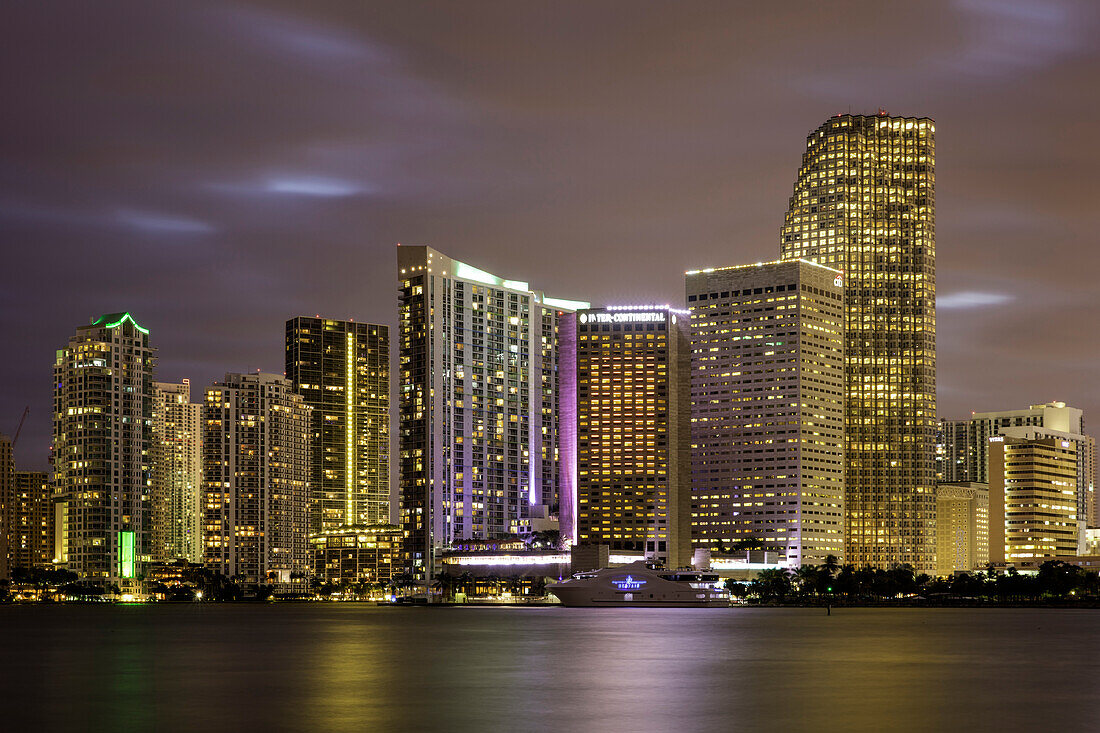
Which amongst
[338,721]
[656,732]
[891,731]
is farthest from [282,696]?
[891,731]

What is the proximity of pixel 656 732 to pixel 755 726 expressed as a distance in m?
6.18

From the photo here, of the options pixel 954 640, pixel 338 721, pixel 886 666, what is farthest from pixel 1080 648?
pixel 338 721

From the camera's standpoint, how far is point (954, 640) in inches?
6531

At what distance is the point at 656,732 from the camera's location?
71312 millimetres

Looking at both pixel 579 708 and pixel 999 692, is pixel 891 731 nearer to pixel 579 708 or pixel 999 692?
pixel 579 708

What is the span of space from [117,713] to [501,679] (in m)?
30.9

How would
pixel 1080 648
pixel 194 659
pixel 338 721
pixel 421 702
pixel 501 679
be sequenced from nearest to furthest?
pixel 338 721 → pixel 421 702 → pixel 501 679 → pixel 194 659 → pixel 1080 648

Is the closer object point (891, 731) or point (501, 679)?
point (891, 731)

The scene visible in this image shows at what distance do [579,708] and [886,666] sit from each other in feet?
147

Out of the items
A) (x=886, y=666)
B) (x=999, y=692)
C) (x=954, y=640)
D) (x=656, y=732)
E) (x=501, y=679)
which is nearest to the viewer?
(x=656, y=732)

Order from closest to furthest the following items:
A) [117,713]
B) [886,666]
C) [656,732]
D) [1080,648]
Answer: [656,732] < [117,713] < [886,666] < [1080,648]

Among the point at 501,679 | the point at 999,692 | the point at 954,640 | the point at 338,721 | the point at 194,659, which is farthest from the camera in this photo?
the point at 954,640

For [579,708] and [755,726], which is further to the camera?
[579,708]

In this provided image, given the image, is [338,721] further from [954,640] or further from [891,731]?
[954,640]
